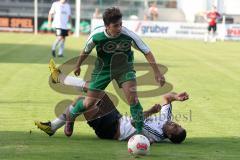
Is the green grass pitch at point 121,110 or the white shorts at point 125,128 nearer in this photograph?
the green grass pitch at point 121,110

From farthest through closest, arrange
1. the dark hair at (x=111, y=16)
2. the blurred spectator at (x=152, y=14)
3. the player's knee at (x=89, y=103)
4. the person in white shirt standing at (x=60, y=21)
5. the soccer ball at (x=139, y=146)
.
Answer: the blurred spectator at (x=152, y=14) → the person in white shirt standing at (x=60, y=21) → the player's knee at (x=89, y=103) → the dark hair at (x=111, y=16) → the soccer ball at (x=139, y=146)

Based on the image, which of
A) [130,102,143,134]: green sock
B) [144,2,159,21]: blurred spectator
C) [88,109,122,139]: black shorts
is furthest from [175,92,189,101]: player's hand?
[144,2,159,21]: blurred spectator

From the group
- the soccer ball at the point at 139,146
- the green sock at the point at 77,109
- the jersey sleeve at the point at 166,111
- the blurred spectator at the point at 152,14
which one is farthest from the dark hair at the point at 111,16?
the blurred spectator at the point at 152,14

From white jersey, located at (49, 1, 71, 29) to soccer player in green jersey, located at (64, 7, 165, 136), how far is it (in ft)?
63.0

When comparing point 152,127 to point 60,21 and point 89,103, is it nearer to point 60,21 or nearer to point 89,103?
point 89,103

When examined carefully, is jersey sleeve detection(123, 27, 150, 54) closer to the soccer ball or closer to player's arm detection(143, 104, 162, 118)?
player's arm detection(143, 104, 162, 118)

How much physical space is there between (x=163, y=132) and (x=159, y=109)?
0.38m

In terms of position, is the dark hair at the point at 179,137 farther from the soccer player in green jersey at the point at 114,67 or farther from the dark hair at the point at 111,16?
the dark hair at the point at 111,16

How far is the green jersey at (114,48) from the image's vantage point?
10594 mm

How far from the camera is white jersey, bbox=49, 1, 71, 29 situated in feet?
98.9

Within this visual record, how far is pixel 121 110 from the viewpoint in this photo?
47.3ft

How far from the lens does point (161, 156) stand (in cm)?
959

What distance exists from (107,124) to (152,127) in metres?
0.67

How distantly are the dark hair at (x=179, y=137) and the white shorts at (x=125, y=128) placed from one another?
58 centimetres
